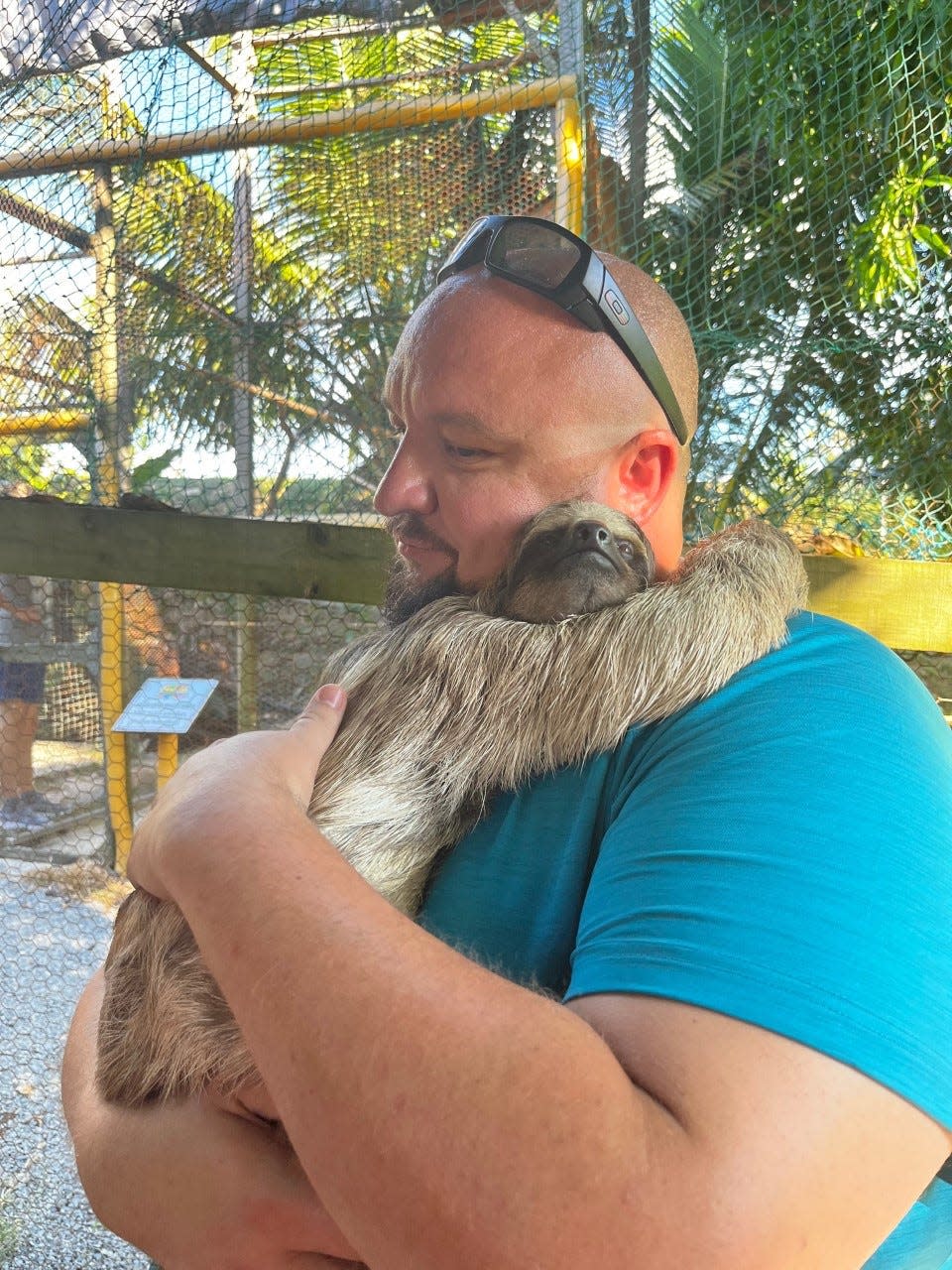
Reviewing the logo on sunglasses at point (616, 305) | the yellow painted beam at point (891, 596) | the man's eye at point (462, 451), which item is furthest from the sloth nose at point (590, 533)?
the yellow painted beam at point (891, 596)

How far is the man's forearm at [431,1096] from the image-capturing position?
616mm

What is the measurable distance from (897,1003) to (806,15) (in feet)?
9.62

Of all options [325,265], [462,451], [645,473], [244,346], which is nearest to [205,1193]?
[462,451]

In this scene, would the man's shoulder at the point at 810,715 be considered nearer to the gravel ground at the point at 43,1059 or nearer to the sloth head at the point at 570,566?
the sloth head at the point at 570,566

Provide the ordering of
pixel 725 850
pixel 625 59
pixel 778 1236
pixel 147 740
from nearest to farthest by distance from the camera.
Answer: pixel 778 1236, pixel 725 850, pixel 625 59, pixel 147 740

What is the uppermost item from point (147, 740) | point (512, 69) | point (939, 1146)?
point (512, 69)

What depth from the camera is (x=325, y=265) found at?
2.85 meters

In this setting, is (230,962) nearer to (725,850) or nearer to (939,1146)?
(725,850)

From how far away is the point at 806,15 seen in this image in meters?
2.69

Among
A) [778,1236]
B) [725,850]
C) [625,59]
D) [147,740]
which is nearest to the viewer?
[778,1236]

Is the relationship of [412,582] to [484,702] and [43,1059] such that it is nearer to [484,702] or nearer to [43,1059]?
[484,702]


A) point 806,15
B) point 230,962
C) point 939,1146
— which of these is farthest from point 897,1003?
point 806,15

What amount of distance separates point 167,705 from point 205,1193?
1236mm

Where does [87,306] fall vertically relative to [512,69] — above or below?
below
